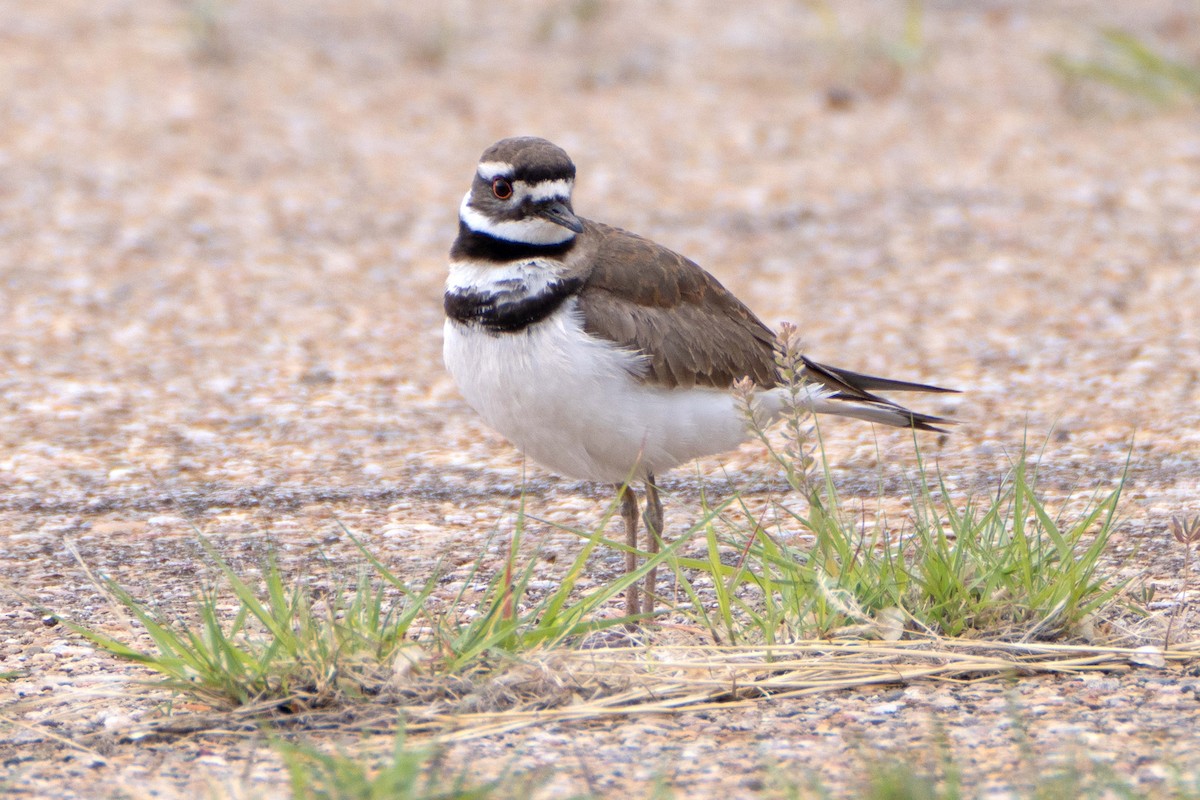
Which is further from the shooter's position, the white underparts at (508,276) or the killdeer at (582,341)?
the white underparts at (508,276)

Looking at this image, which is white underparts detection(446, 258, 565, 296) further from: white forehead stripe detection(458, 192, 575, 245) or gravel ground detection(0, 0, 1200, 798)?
gravel ground detection(0, 0, 1200, 798)

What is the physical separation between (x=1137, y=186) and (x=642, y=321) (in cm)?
483

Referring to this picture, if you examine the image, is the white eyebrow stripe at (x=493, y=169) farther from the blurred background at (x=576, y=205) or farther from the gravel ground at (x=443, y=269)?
the blurred background at (x=576, y=205)

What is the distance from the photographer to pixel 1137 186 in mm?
8078

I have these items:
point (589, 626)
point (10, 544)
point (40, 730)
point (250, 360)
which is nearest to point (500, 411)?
point (589, 626)

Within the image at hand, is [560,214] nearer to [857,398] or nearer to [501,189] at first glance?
[501,189]

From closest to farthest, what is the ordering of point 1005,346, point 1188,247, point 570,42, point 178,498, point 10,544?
point 10,544
point 178,498
point 1005,346
point 1188,247
point 570,42

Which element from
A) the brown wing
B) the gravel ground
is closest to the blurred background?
the gravel ground

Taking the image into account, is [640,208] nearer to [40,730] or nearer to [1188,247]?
[1188,247]

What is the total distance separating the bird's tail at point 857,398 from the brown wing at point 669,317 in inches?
6.2

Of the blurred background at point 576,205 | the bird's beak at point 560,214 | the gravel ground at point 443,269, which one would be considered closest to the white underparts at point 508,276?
the bird's beak at point 560,214

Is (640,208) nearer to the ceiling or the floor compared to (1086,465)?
nearer to the ceiling

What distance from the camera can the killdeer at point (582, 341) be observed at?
3938 mm

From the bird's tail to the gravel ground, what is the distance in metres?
0.17
